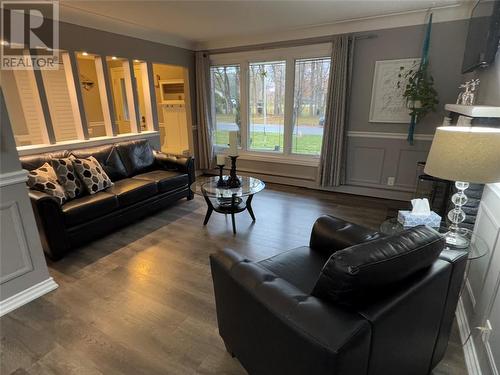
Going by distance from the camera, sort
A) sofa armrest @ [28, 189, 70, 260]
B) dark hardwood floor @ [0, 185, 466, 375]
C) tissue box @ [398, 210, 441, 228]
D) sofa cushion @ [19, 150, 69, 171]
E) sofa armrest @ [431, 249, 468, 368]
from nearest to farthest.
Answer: sofa armrest @ [431, 249, 468, 368] → dark hardwood floor @ [0, 185, 466, 375] → tissue box @ [398, 210, 441, 228] → sofa armrest @ [28, 189, 70, 260] → sofa cushion @ [19, 150, 69, 171]

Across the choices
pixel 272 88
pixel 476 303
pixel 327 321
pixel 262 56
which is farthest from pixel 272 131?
pixel 327 321

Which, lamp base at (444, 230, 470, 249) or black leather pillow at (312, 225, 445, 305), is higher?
black leather pillow at (312, 225, 445, 305)

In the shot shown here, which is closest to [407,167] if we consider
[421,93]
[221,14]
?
[421,93]

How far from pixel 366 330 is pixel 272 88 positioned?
4.39 m

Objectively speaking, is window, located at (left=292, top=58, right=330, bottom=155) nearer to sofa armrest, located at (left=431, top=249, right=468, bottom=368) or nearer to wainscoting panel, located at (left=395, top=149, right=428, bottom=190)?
wainscoting panel, located at (left=395, top=149, right=428, bottom=190)

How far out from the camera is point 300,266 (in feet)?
5.45

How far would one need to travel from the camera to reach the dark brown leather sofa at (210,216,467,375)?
34.8 inches

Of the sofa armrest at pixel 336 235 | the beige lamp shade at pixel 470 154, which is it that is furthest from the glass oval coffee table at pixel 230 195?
the beige lamp shade at pixel 470 154

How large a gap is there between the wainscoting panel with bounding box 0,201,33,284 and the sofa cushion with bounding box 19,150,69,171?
1048mm

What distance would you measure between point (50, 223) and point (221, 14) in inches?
117

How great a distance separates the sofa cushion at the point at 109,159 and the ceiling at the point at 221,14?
152 centimetres

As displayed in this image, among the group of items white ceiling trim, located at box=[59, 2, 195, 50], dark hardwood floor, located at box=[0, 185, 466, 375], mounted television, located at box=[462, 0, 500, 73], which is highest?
white ceiling trim, located at box=[59, 2, 195, 50]

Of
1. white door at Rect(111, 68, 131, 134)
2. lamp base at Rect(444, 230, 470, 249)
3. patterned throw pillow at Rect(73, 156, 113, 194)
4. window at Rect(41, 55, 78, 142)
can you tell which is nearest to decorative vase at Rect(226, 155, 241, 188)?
patterned throw pillow at Rect(73, 156, 113, 194)

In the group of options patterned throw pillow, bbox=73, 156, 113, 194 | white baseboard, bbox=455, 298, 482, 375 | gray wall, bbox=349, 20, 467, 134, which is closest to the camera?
white baseboard, bbox=455, 298, 482, 375
